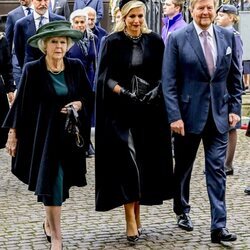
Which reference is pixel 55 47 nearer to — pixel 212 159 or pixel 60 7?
pixel 212 159

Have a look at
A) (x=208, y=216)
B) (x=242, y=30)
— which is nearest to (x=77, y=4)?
(x=242, y=30)

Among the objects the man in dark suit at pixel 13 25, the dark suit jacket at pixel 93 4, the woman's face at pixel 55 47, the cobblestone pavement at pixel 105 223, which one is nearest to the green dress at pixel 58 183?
the woman's face at pixel 55 47

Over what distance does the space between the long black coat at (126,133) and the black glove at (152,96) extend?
0.05 meters

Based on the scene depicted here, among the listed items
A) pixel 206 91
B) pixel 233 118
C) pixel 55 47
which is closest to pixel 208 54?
pixel 206 91

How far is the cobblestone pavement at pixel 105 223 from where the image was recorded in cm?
831

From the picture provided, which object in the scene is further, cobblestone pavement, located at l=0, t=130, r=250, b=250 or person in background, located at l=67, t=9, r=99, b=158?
person in background, located at l=67, t=9, r=99, b=158

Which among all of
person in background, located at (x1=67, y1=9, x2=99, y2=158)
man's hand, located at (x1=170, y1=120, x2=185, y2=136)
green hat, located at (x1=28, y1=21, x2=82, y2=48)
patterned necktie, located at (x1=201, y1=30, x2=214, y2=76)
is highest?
green hat, located at (x1=28, y1=21, x2=82, y2=48)

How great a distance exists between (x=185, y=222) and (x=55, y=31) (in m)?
2.03

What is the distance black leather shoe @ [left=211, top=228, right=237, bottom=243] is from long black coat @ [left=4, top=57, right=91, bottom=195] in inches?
44.9

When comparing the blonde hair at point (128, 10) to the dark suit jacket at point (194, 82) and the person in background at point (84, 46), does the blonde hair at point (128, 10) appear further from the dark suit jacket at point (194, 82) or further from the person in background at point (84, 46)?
the person in background at point (84, 46)

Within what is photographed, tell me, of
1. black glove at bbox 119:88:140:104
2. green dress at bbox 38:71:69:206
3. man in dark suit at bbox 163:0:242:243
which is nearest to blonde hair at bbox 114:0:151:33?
man in dark suit at bbox 163:0:242:243

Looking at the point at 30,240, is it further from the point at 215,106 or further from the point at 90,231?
the point at 215,106

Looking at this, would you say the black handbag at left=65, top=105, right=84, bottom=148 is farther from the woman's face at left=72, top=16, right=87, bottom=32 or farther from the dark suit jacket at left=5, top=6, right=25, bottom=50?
the dark suit jacket at left=5, top=6, right=25, bottom=50

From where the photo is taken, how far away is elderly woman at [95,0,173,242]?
27.6ft
